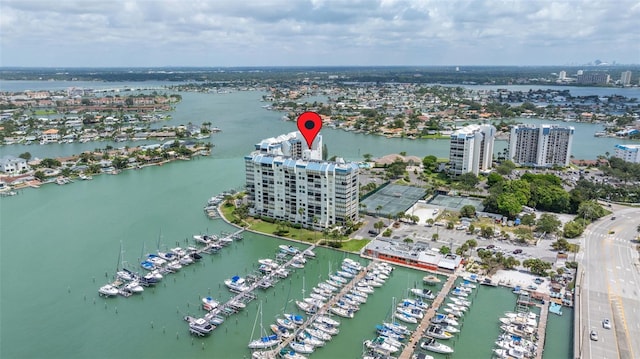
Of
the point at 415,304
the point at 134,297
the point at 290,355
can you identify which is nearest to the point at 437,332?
the point at 415,304

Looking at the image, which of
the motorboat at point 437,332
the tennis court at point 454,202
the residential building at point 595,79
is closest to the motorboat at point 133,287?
the motorboat at point 437,332

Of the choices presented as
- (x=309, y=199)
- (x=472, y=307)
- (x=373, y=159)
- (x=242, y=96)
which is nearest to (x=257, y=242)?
(x=309, y=199)

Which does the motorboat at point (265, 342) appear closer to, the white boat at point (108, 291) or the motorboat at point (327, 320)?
the motorboat at point (327, 320)

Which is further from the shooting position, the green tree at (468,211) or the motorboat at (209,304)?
the green tree at (468,211)

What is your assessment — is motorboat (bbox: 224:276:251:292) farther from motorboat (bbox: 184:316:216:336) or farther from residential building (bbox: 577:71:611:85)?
residential building (bbox: 577:71:611:85)

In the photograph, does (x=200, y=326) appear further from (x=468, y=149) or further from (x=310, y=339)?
(x=468, y=149)

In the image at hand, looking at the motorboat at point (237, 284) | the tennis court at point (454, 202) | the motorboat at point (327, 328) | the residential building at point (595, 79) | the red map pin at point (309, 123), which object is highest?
the residential building at point (595, 79)

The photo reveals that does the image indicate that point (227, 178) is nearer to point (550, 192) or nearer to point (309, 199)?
point (309, 199)
